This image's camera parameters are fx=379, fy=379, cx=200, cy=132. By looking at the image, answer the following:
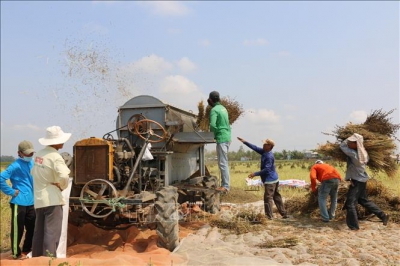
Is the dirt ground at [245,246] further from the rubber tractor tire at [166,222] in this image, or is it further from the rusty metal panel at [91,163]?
the rusty metal panel at [91,163]

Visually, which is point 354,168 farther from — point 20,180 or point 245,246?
point 20,180

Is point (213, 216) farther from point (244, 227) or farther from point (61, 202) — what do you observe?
point (61, 202)

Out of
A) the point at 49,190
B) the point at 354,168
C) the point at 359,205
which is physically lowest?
the point at 359,205

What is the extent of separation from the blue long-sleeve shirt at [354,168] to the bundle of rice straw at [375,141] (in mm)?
415

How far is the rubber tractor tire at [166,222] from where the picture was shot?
19.6 feet

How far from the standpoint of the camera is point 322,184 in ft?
27.1

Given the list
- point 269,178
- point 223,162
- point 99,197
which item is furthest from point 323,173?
point 99,197

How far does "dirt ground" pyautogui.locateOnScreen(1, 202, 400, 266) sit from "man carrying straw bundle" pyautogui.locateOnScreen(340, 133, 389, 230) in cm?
27

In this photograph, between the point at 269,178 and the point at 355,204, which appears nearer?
the point at 355,204

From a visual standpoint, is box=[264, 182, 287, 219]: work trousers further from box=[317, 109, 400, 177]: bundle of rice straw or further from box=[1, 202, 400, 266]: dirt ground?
box=[317, 109, 400, 177]: bundle of rice straw

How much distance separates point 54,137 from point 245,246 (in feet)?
11.2

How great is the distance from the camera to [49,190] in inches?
212

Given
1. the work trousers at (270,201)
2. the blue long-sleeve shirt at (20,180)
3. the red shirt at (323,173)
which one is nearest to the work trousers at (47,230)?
the blue long-sleeve shirt at (20,180)

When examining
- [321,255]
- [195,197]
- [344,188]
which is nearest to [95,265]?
[321,255]
